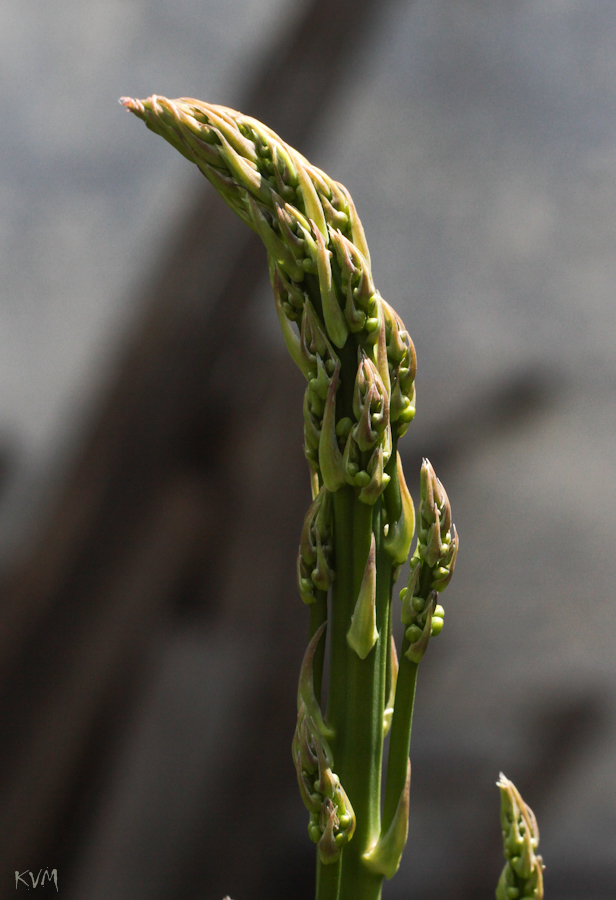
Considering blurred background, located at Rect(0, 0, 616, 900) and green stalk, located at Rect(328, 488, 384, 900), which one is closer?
green stalk, located at Rect(328, 488, 384, 900)

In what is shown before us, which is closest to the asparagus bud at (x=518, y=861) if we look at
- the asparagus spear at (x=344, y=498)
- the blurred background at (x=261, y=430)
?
the asparagus spear at (x=344, y=498)

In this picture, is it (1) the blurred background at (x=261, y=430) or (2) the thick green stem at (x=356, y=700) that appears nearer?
(2) the thick green stem at (x=356, y=700)

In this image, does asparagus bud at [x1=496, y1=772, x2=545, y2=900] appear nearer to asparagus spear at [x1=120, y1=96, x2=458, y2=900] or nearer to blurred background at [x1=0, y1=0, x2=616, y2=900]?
asparagus spear at [x1=120, y1=96, x2=458, y2=900]

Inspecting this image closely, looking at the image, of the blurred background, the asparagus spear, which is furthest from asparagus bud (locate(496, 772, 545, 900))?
the blurred background

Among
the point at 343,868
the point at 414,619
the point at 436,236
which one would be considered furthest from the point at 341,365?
the point at 436,236

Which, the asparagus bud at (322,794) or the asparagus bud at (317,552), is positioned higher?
the asparagus bud at (317,552)

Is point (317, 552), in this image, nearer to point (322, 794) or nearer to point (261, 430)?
point (322, 794)

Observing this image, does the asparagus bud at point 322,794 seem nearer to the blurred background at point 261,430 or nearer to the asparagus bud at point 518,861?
the asparagus bud at point 518,861
